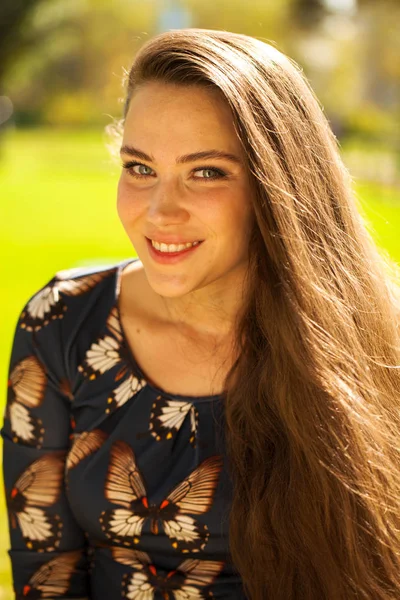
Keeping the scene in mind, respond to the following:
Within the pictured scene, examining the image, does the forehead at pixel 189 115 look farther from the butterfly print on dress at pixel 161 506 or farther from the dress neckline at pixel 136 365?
the butterfly print on dress at pixel 161 506

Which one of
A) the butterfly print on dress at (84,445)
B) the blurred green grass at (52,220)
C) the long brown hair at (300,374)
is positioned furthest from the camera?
the blurred green grass at (52,220)

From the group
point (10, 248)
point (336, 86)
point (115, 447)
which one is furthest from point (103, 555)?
Answer: point (336, 86)

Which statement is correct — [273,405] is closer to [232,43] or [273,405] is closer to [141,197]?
[141,197]

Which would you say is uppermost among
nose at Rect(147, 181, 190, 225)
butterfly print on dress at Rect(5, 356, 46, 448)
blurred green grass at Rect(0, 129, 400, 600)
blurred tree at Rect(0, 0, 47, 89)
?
blurred tree at Rect(0, 0, 47, 89)

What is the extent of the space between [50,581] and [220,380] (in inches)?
26.7

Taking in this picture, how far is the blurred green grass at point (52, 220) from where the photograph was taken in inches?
295

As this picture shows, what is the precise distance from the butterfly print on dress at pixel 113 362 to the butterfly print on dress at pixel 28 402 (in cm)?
12

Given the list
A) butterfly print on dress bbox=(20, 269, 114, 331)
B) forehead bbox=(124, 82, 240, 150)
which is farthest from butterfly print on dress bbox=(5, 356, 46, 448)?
forehead bbox=(124, 82, 240, 150)

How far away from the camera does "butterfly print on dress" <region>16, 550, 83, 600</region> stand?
2.18 meters

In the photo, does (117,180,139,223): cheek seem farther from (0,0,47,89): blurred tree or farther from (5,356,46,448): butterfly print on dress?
(0,0,47,89): blurred tree

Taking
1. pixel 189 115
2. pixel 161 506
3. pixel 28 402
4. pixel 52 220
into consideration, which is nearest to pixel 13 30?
pixel 52 220

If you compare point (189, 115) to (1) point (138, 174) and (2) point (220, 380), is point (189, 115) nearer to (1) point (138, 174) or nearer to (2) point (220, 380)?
(1) point (138, 174)

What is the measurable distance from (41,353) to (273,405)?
0.62m

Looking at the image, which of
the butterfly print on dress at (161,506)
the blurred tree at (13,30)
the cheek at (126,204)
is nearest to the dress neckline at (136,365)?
the butterfly print on dress at (161,506)
